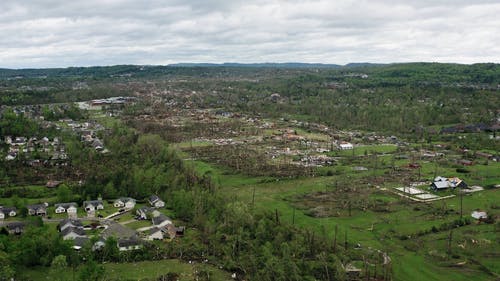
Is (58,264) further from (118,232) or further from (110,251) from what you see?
(118,232)

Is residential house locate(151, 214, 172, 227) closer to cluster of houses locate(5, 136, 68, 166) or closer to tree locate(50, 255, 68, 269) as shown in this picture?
tree locate(50, 255, 68, 269)

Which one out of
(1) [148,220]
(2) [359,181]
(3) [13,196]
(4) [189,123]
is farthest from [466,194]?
(4) [189,123]

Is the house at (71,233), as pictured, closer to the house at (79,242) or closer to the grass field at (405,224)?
the house at (79,242)

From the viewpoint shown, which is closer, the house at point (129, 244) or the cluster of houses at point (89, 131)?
the house at point (129, 244)

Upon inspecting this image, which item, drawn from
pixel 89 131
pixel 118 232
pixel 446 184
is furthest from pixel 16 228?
pixel 89 131

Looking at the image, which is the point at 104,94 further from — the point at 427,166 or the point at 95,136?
the point at 427,166

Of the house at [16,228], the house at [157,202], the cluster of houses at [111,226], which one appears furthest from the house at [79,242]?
the house at [157,202]
